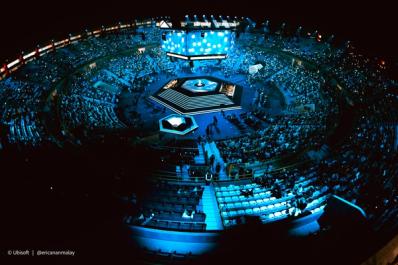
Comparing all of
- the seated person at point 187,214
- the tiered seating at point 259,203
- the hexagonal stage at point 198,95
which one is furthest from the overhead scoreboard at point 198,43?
the seated person at point 187,214

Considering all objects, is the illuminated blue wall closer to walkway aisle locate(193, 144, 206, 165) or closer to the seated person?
walkway aisle locate(193, 144, 206, 165)

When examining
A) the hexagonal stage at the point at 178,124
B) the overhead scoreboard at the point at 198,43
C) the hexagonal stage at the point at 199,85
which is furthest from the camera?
the overhead scoreboard at the point at 198,43

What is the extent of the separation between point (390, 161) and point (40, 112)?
101ft

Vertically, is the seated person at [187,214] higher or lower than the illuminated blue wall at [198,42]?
lower

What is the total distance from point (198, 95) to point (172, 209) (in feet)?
68.3

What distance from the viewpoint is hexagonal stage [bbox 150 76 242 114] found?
34562mm

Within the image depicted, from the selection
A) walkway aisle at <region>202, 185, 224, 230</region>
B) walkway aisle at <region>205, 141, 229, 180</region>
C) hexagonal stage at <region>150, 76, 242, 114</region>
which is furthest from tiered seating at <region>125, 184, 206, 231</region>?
hexagonal stage at <region>150, 76, 242, 114</region>

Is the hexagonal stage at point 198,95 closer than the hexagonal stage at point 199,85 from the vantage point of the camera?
Yes

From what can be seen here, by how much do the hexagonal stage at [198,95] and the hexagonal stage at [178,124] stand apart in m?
1.88

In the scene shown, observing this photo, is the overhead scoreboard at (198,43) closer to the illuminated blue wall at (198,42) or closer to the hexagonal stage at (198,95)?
the illuminated blue wall at (198,42)

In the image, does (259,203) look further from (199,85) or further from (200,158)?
(199,85)

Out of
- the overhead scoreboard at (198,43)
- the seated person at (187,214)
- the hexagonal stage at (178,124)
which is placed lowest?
the seated person at (187,214)

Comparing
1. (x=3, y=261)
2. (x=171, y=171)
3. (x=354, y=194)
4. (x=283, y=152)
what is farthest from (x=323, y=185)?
(x=3, y=261)

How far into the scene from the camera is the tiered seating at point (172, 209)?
16.8 m
